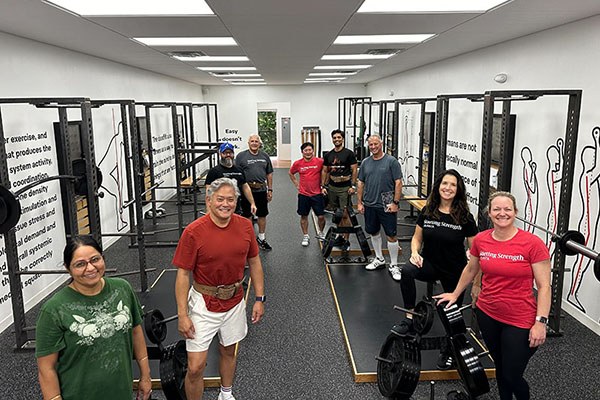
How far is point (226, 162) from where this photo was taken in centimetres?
478

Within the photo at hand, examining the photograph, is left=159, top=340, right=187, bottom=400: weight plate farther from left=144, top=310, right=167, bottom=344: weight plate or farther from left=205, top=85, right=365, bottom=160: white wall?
left=205, top=85, right=365, bottom=160: white wall

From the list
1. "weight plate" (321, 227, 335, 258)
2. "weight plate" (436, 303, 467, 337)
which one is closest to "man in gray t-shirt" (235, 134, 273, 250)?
"weight plate" (321, 227, 335, 258)

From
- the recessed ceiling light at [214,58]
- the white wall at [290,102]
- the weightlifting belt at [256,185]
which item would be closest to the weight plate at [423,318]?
the weightlifting belt at [256,185]

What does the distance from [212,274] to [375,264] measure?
295cm

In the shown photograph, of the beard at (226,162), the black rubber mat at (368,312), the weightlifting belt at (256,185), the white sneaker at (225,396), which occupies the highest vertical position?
the beard at (226,162)

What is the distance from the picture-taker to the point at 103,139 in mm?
6082

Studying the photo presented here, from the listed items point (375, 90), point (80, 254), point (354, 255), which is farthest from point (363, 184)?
point (375, 90)

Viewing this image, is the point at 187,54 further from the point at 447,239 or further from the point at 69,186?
the point at 447,239

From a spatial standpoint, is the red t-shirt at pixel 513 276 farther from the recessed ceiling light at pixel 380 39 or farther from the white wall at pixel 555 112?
the recessed ceiling light at pixel 380 39

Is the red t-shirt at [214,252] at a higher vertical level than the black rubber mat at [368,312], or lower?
higher

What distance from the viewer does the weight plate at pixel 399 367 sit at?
8.32 feet

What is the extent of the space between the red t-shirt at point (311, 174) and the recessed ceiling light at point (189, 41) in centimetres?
166

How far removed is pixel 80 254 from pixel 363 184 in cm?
347

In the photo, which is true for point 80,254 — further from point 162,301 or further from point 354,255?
point 354,255
